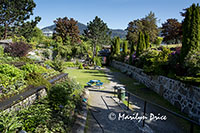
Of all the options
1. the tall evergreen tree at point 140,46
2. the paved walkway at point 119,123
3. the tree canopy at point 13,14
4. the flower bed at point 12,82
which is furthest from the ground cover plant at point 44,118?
the tree canopy at point 13,14

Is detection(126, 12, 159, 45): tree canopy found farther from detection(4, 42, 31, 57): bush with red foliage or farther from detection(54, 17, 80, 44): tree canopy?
detection(4, 42, 31, 57): bush with red foliage

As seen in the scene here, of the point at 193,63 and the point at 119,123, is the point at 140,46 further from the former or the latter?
the point at 119,123

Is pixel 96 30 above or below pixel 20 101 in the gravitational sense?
above

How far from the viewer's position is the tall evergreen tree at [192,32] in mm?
6955

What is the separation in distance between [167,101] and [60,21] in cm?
3394

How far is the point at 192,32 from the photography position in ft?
22.9

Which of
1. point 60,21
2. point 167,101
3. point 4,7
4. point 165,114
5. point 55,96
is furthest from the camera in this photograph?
point 60,21

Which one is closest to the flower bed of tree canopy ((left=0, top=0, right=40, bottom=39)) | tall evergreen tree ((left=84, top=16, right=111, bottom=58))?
tree canopy ((left=0, top=0, right=40, bottom=39))

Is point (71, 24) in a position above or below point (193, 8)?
above

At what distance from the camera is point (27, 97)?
3961 millimetres

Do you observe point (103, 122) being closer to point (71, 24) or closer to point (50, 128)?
point (50, 128)

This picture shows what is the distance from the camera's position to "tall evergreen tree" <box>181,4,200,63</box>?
696 cm

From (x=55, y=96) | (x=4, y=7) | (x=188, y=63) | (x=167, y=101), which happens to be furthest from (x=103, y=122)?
(x=4, y=7)
